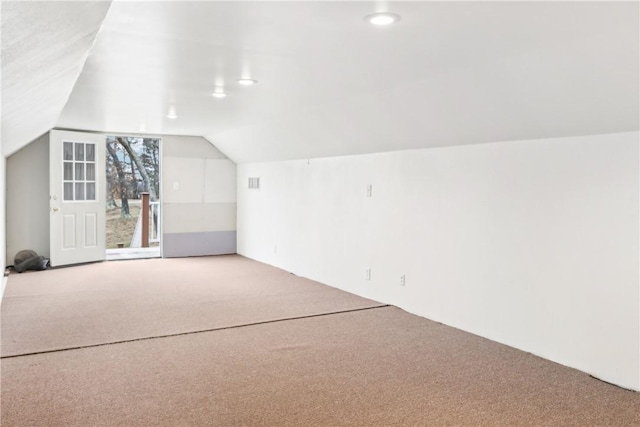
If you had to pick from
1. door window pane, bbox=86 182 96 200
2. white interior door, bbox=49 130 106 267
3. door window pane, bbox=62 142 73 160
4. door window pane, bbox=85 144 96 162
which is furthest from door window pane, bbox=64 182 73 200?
door window pane, bbox=85 144 96 162

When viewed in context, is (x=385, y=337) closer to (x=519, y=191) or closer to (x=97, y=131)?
(x=519, y=191)

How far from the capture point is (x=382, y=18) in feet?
8.17

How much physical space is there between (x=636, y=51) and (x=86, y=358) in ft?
12.5

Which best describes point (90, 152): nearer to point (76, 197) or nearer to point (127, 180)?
point (76, 197)

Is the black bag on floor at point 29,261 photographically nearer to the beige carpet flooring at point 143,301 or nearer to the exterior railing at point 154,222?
the beige carpet flooring at point 143,301

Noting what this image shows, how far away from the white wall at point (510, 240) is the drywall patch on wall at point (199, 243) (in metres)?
3.16

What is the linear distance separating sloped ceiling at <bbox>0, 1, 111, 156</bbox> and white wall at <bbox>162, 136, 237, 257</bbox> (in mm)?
4909

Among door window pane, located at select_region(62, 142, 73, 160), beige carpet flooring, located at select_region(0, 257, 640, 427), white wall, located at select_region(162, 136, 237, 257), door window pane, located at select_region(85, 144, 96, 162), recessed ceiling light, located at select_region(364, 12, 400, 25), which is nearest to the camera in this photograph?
recessed ceiling light, located at select_region(364, 12, 400, 25)

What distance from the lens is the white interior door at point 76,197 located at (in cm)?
738

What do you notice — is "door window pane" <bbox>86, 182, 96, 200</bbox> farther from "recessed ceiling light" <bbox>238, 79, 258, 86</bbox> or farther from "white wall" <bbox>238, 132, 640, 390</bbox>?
"recessed ceiling light" <bbox>238, 79, 258, 86</bbox>

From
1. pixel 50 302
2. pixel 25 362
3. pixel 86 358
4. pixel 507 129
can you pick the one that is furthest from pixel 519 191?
pixel 50 302

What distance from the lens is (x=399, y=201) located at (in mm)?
5168

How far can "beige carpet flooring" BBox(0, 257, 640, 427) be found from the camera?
9.20ft

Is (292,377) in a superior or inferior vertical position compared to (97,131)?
inferior
